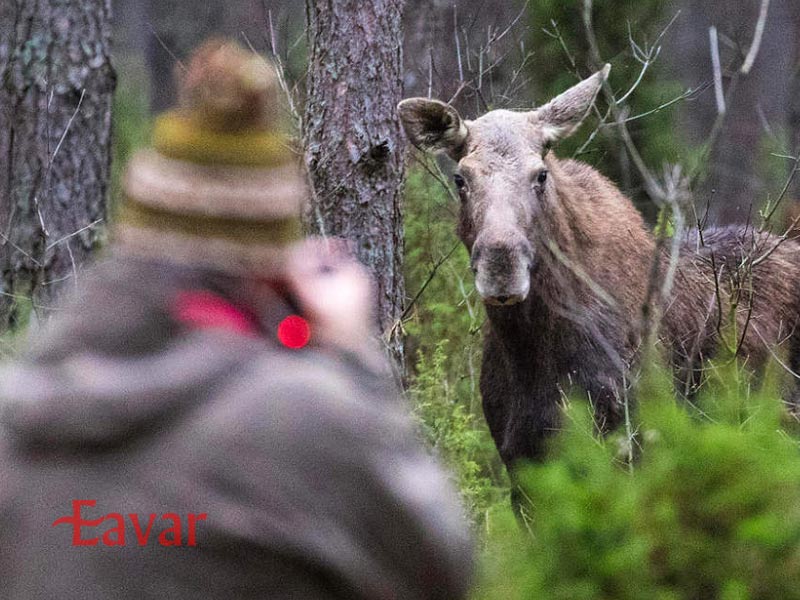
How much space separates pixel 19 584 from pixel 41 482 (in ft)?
0.62

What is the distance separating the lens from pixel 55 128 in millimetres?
8016

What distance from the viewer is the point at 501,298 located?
5891mm

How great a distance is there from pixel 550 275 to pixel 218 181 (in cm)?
458

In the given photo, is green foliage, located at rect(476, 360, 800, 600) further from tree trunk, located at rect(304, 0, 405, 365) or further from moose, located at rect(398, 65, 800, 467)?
tree trunk, located at rect(304, 0, 405, 365)

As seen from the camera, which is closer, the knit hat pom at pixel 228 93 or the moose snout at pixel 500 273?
the knit hat pom at pixel 228 93

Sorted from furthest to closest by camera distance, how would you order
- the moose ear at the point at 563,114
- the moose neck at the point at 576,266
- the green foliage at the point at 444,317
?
the green foliage at the point at 444,317
the moose ear at the point at 563,114
the moose neck at the point at 576,266

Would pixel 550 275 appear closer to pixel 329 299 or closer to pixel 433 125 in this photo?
pixel 433 125

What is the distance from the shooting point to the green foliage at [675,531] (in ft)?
9.03

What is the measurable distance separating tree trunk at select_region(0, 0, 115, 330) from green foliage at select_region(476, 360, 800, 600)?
5.51 meters

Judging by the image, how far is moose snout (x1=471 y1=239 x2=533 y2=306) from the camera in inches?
230

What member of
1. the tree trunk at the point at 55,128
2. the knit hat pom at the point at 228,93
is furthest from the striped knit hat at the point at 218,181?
the tree trunk at the point at 55,128

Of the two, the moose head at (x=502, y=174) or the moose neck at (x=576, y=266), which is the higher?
the moose head at (x=502, y=174)

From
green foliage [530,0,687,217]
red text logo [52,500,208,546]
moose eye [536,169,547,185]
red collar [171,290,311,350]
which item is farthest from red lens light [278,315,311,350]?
green foliage [530,0,687,217]

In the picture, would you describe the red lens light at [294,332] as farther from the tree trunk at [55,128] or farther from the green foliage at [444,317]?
the tree trunk at [55,128]
